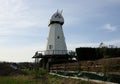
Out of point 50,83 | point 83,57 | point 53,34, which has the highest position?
point 53,34

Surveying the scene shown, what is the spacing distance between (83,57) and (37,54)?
Answer: 45.8ft

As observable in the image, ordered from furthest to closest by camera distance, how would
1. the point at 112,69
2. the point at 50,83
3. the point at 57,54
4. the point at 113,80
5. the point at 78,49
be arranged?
the point at 57,54 → the point at 78,49 → the point at 50,83 → the point at 112,69 → the point at 113,80

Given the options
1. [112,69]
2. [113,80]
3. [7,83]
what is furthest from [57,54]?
[113,80]

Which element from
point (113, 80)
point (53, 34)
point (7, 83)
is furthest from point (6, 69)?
point (113, 80)

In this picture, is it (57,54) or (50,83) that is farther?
(57,54)

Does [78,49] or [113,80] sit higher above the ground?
[78,49]

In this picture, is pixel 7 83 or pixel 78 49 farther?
pixel 78 49

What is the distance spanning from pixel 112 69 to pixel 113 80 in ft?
11.5

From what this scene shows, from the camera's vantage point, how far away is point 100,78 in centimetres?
1883

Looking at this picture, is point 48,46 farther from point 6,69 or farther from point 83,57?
point 83,57

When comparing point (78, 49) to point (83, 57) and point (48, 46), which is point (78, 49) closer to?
point (83, 57)

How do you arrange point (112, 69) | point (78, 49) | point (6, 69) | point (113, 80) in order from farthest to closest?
point (6, 69), point (78, 49), point (112, 69), point (113, 80)

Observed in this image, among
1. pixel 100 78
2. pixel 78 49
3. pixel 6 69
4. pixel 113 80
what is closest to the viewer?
pixel 113 80

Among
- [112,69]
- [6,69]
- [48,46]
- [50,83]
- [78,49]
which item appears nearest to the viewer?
[112,69]
